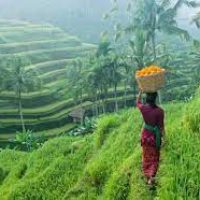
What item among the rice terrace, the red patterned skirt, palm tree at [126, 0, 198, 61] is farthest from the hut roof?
the red patterned skirt

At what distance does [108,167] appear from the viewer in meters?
8.87

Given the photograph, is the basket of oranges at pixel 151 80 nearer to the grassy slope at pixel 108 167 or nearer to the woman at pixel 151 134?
the woman at pixel 151 134

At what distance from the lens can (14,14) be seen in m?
113

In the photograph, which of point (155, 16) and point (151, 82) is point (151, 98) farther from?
point (155, 16)

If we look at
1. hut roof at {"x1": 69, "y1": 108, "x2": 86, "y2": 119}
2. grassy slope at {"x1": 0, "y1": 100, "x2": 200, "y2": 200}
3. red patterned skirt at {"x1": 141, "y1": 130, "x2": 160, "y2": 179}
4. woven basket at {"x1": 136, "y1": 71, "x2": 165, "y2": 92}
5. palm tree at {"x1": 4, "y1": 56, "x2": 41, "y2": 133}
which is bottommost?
hut roof at {"x1": 69, "y1": 108, "x2": 86, "y2": 119}

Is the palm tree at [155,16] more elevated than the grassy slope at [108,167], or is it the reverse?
the palm tree at [155,16]

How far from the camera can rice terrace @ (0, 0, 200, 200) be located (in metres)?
6.86

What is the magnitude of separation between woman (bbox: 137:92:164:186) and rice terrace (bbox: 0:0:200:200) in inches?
0.5

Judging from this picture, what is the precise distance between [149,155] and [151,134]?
0.95ft

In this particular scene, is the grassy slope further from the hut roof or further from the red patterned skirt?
the hut roof

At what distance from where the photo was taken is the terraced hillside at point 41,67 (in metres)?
A: 46.0

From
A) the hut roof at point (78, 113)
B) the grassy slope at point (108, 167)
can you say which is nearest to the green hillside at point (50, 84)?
the hut roof at point (78, 113)

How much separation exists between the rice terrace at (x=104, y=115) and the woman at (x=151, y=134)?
0.04 feet

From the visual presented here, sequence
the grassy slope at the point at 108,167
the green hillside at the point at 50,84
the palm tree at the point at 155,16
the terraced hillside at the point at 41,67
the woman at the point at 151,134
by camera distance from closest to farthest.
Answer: the grassy slope at the point at 108,167
the woman at the point at 151,134
the palm tree at the point at 155,16
the green hillside at the point at 50,84
the terraced hillside at the point at 41,67
